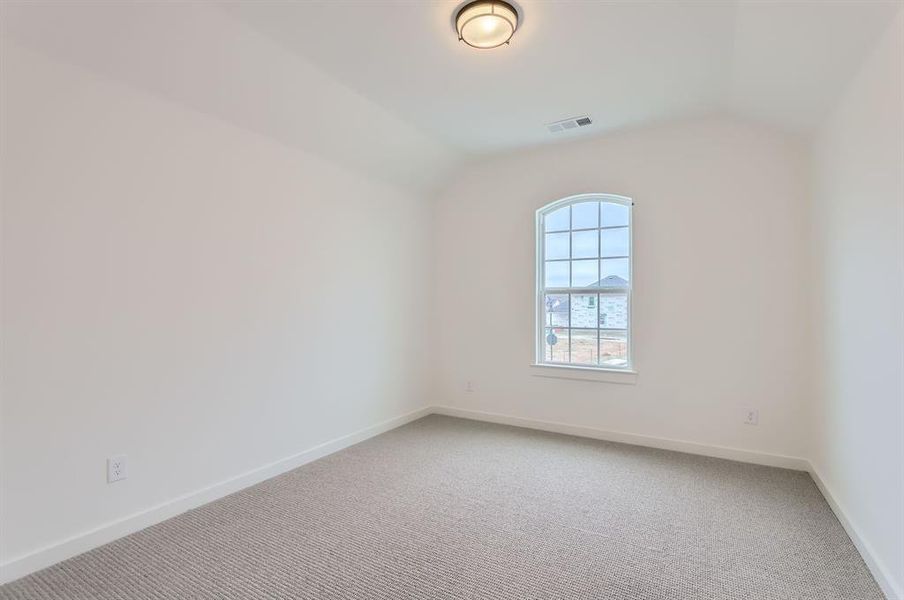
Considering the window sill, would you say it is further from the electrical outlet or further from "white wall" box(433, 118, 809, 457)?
the electrical outlet

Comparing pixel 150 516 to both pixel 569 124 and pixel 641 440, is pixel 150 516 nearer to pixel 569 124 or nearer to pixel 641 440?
pixel 641 440

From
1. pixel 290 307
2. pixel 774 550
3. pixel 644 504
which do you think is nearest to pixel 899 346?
pixel 774 550

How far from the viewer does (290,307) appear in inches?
130

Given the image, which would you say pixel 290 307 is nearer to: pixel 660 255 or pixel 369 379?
pixel 369 379

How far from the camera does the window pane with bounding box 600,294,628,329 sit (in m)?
3.90

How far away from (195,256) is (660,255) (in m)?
3.44

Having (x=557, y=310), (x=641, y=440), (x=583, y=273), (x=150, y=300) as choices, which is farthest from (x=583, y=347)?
(x=150, y=300)

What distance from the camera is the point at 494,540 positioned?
7.47ft

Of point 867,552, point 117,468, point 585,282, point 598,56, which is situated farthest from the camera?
point 585,282

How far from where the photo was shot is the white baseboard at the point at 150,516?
1.98 metres

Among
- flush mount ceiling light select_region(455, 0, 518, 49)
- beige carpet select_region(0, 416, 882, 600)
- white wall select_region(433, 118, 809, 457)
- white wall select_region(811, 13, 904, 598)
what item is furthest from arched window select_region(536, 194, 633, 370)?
flush mount ceiling light select_region(455, 0, 518, 49)

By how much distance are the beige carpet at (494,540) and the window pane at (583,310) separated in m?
1.26

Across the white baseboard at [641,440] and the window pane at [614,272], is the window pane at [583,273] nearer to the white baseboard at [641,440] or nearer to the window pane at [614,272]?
the window pane at [614,272]

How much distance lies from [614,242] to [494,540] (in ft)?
8.91
